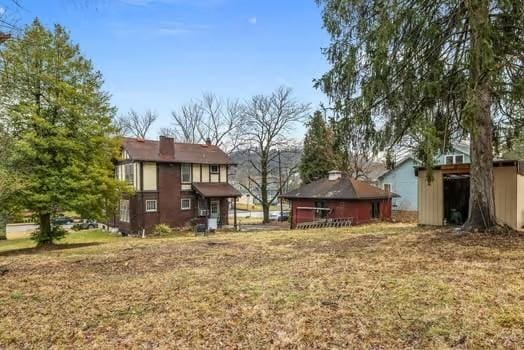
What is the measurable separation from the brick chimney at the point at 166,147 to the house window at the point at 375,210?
14.0 meters

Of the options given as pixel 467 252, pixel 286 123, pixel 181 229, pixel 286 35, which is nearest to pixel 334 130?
pixel 467 252

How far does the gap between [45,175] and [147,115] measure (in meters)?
31.0

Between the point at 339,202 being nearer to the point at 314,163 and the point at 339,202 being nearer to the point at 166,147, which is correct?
the point at 314,163

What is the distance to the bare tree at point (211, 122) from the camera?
37.3m

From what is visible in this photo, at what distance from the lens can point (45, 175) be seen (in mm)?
12852

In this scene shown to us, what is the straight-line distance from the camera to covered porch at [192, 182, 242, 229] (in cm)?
2703

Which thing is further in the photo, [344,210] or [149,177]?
[149,177]

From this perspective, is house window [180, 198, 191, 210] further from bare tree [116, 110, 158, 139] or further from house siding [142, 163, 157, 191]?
bare tree [116, 110, 158, 139]

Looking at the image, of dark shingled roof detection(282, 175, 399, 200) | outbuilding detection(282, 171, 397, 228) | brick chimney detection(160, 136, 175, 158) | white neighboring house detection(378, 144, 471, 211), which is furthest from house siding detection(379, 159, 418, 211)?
brick chimney detection(160, 136, 175, 158)

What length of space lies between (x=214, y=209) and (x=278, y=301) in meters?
24.3

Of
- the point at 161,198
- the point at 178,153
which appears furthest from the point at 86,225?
the point at 178,153

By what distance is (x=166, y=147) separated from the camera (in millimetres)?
26484

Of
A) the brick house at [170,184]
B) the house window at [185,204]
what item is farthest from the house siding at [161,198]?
the house window at [185,204]

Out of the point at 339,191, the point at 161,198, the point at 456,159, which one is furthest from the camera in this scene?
the point at 456,159
